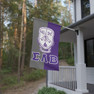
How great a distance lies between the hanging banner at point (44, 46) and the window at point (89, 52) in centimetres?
318

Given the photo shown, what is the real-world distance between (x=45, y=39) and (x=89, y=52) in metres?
3.76

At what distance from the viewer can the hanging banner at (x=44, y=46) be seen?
5184 mm

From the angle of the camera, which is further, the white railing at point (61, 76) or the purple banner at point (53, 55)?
the white railing at point (61, 76)

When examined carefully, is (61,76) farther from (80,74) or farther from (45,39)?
(45,39)

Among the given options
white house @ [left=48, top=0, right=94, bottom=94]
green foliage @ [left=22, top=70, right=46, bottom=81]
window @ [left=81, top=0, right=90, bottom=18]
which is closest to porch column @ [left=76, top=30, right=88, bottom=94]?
white house @ [left=48, top=0, right=94, bottom=94]

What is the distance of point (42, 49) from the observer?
5.27 m

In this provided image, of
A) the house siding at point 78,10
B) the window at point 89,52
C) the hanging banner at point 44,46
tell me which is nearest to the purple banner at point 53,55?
the hanging banner at point 44,46

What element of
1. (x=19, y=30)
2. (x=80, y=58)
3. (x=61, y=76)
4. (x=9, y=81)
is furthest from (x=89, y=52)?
(x=19, y=30)

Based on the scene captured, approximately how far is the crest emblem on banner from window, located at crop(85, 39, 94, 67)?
3.44m

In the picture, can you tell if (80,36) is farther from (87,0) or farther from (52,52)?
(87,0)

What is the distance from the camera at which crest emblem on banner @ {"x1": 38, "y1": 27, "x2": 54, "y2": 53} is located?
5.29m

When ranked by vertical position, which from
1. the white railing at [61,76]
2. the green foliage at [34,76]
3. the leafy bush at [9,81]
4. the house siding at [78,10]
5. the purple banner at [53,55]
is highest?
the house siding at [78,10]

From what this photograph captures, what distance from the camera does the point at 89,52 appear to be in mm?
8195

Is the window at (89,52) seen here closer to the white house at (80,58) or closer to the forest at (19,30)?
the white house at (80,58)
